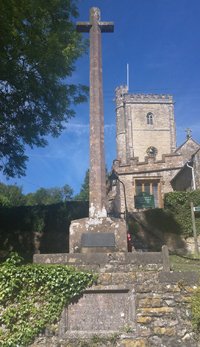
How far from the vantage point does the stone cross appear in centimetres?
912

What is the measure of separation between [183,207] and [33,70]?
10.3 metres

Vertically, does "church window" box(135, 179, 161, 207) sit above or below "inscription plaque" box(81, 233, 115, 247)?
above

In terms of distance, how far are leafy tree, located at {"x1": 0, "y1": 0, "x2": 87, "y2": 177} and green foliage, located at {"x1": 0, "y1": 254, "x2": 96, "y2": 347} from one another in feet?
20.9

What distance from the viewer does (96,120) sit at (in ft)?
32.1

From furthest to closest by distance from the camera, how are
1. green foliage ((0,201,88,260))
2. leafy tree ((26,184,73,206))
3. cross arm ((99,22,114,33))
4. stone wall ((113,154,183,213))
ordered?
leafy tree ((26,184,73,206)) < stone wall ((113,154,183,213)) < green foliage ((0,201,88,260)) < cross arm ((99,22,114,33))

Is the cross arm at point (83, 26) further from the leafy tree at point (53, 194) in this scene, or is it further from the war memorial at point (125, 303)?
the leafy tree at point (53, 194)

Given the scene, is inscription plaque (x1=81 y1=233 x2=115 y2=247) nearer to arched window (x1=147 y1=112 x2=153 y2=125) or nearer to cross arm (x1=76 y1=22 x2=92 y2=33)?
cross arm (x1=76 y1=22 x2=92 y2=33)

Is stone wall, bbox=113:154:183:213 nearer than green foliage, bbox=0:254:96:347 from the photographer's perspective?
No

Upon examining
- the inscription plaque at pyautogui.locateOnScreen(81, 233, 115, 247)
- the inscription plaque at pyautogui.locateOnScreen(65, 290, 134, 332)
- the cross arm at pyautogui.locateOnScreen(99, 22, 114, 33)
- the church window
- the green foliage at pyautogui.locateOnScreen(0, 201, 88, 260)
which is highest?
the cross arm at pyautogui.locateOnScreen(99, 22, 114, 33)

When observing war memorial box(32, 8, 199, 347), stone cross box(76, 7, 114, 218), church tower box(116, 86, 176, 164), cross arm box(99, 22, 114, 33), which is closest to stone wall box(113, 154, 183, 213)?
cross arm box(99, 22, 114, 33)

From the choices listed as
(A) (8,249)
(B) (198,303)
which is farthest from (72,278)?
(A) (8,249)

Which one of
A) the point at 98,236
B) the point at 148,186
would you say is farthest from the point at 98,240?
the point at 148,186

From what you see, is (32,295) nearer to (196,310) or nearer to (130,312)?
(130,312)

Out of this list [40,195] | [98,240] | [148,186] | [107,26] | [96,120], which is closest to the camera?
[98,240]
